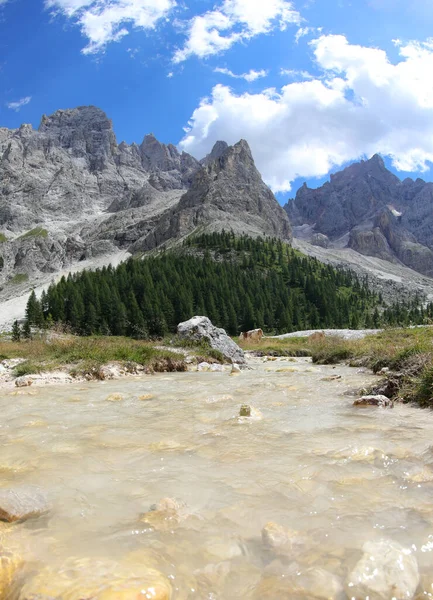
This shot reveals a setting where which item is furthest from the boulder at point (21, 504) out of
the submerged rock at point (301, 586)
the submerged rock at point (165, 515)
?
the submerged rock at point (301, 586)

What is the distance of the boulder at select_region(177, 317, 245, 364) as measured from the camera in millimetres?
29953

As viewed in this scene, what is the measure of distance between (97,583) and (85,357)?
1885 centimetres

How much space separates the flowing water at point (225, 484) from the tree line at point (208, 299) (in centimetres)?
5026

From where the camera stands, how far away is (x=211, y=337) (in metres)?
31.3

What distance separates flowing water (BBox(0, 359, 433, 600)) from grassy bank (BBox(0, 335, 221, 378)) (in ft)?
27.5

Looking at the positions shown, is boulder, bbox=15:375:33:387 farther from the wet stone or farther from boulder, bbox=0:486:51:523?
boulder, bbox=0:486:51:523

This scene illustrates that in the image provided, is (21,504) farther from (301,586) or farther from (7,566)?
(301,586)

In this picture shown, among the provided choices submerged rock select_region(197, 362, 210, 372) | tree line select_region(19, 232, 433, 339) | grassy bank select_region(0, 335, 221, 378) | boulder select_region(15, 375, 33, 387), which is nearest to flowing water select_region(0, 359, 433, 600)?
boulder select_region(15, 375, 33, 387)

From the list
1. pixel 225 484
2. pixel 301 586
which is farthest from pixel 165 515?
pixel 301 586

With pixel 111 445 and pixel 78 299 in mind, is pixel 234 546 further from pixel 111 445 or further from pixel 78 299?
pixel 78 299

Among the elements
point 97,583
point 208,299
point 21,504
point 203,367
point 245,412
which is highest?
point 208,299

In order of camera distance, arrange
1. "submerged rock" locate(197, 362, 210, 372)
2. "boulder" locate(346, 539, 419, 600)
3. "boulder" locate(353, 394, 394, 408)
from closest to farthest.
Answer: "boulder" locate(346, 539, 419, 600)
"boulder" locate(353, 394, 394, 408)
"submerged rock" locate(197, 362, 210, 372)

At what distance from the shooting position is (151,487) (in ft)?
17.3

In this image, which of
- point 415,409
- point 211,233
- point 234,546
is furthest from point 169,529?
point 211,233
